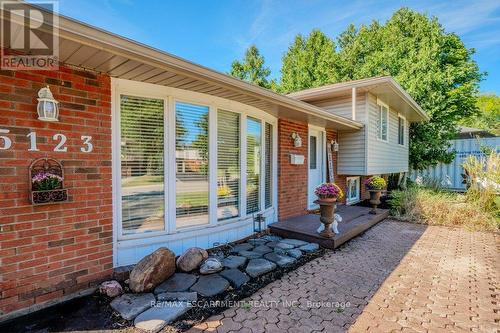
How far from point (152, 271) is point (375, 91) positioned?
7.54 metres

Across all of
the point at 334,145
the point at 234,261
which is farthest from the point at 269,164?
the point at 334,145

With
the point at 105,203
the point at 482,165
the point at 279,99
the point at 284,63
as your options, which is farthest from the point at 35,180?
the point at 284,63

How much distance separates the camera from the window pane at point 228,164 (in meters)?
4.49

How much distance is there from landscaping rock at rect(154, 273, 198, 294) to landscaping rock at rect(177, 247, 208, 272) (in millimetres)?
107

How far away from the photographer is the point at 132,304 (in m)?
2.78

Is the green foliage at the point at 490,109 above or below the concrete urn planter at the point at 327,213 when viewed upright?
above

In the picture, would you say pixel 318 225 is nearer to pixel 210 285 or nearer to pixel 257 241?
pixel 257 241

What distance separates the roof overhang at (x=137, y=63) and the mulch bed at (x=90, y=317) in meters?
2.60

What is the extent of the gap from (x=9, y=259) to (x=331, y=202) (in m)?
4.44

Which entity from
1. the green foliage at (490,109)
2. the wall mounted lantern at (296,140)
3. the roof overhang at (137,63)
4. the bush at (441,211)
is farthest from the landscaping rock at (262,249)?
the green foliage at (490,109)

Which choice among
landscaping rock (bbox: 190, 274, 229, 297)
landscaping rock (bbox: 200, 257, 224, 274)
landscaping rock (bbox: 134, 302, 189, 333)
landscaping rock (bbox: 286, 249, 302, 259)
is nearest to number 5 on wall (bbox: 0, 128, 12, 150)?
landscaping rock (bbox: 134, 302, 189, 333)

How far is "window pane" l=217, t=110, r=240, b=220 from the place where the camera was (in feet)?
14.7

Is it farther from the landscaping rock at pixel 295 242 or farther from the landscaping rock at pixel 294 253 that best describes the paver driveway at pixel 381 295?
the landscaping rock at pixel 295 242

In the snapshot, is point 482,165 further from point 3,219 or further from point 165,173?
point 3,219
